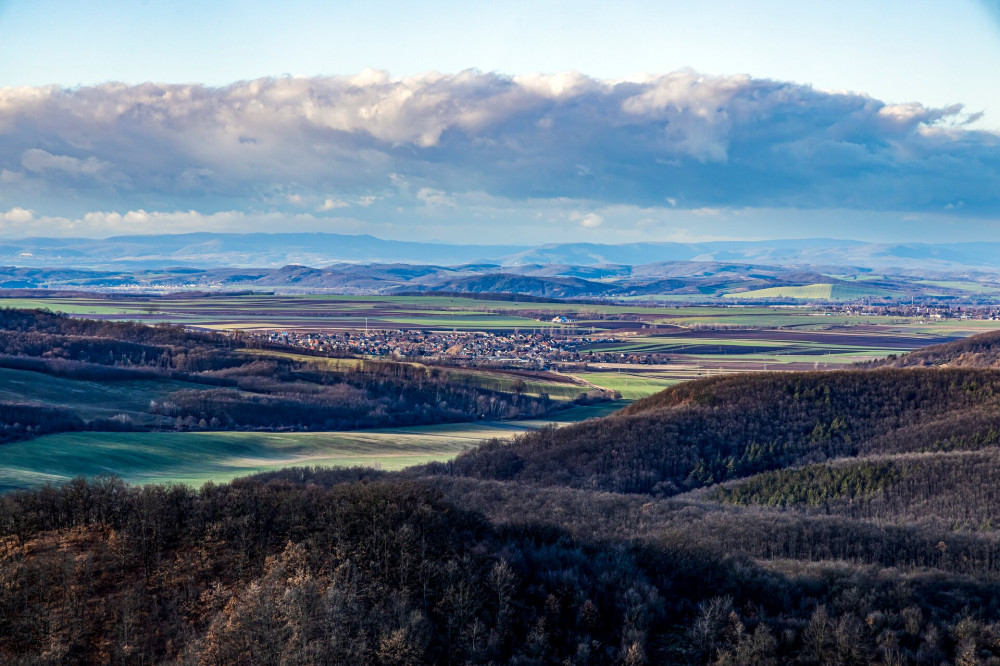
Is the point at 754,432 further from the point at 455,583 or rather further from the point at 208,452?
the point at 455,583

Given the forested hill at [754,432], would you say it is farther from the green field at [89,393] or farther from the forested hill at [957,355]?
the forested hill at [957,355]

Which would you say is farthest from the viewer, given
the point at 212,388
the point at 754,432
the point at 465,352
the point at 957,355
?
the point at 465,352

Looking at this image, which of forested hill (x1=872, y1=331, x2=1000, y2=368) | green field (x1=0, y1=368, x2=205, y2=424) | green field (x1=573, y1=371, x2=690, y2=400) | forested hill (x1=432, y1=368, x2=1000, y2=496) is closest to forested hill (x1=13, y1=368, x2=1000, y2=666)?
forested hill (x1=432, y1=368, x2=1000, y2=496)

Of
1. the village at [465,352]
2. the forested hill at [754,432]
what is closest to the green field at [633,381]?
the village at [465,352]

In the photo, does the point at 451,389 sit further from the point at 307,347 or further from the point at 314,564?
the point at 314,564

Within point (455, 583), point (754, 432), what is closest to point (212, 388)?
point (754, 432)
